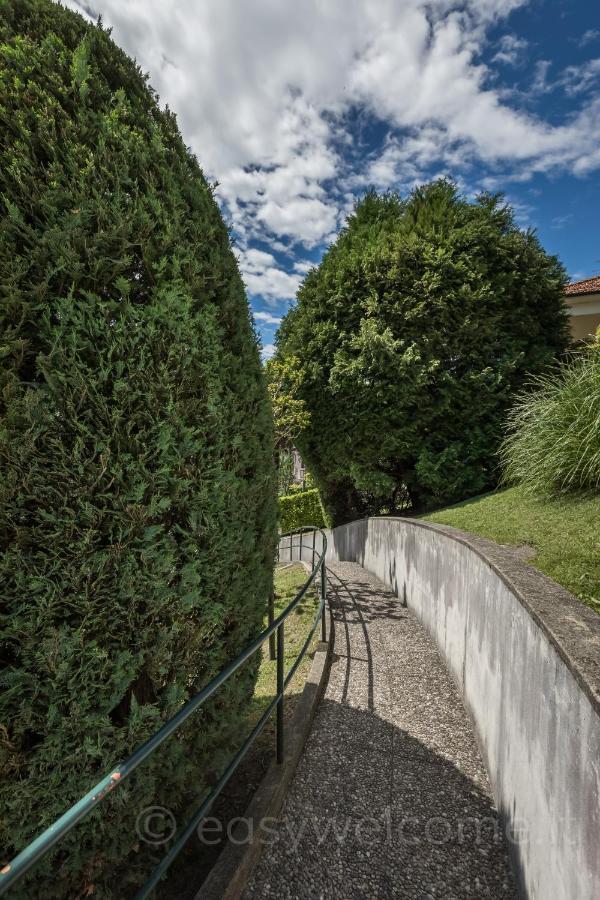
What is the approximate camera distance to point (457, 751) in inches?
117

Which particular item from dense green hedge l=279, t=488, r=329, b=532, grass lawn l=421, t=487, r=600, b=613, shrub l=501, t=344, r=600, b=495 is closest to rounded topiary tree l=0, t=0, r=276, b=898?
grass lawn l=421, t=487, r=600, b=613

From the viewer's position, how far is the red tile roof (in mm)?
13290

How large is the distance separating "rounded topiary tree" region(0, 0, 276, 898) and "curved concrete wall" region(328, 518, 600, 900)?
4.66 feet

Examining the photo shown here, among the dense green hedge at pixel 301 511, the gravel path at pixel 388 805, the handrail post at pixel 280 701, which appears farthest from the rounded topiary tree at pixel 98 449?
the dense green hedge at pixel 301 511

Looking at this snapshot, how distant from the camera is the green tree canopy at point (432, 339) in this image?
28.9 ft

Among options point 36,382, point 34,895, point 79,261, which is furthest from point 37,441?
point 34,895

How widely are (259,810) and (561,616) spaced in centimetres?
185

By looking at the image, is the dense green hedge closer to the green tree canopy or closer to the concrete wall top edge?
the green tree canopy

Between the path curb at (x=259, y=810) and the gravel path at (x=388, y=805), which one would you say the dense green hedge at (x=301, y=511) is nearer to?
the gravel path at (x=388, y=805)

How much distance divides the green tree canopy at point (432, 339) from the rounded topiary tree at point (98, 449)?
7330 mm

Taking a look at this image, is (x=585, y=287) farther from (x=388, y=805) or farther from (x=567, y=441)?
(x=388, y=805)

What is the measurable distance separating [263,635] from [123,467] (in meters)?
1.15

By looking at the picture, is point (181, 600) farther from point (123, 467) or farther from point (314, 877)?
point (314, 877)

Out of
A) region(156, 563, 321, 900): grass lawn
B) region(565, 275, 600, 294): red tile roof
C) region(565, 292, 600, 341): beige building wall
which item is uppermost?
region(565, 275, 600, 294): red tile roof
